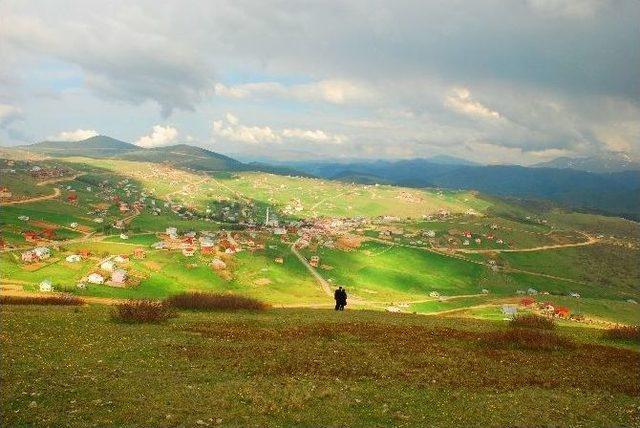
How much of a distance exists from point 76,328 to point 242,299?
850 inches

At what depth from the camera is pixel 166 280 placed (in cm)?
14562

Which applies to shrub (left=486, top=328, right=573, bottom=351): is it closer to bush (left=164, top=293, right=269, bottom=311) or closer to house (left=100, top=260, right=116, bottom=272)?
bush (left=164, top=293, right=269, bottom=311)

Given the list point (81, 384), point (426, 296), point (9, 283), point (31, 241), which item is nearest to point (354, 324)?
point (81, 384)

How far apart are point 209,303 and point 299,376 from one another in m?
26.6

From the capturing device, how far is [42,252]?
489 feet

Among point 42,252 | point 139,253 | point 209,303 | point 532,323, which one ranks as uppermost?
point 532,323

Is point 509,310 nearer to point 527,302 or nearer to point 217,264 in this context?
point 527,302

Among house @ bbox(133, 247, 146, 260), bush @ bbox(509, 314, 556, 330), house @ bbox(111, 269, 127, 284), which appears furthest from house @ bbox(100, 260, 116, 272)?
bush @ bbox(509, 314, 556, 330)

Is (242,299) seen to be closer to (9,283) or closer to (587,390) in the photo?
(587,390)

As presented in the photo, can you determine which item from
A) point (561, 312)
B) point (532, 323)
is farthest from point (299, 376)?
point (561, 312)

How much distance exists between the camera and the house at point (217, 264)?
163 m

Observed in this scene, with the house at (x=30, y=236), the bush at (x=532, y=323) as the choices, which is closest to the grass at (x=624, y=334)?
the bush at (x=532, y=323)

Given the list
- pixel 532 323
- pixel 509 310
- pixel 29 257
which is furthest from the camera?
pixel 29 257

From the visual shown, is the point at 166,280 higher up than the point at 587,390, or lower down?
lower down
